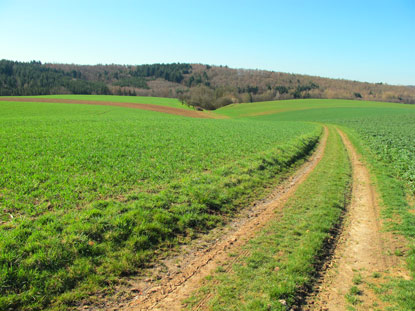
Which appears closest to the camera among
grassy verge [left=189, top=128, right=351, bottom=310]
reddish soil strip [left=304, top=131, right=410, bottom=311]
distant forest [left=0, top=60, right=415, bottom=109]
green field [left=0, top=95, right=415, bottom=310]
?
grassy verge [left=189, top=128, right=351, bottom=310]

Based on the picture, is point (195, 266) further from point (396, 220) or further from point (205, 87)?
point (205, 87)

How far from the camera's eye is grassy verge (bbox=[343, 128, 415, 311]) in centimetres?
572

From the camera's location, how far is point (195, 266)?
6.75 metres

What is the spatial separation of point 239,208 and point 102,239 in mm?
5479

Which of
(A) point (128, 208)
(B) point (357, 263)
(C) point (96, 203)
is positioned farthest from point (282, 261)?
(C) point (96, 203)

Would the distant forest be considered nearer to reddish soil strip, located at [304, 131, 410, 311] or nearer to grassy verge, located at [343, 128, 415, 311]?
grassy verge, located at [343, 128, 415, 311]

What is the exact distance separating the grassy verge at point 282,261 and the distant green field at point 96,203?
78.9 inches

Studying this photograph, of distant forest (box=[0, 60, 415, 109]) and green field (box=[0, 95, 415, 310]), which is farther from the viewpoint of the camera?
distant forest (box=[0, 60, 415, 109])

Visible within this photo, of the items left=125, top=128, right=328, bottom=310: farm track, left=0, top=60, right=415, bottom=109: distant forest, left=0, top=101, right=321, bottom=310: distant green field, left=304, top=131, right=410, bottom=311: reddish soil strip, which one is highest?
left=0, top=60, right=415, bottom=109: distant forest

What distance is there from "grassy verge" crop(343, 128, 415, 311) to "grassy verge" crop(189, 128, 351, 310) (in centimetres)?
157

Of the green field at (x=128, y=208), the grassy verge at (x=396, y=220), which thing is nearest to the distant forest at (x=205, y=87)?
the green field at (x=128, y=208)

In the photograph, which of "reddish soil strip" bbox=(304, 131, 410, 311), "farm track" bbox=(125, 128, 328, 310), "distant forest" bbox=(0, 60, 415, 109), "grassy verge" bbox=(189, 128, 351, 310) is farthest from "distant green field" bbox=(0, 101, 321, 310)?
"distant forest" bbox=(0, 60, 415, 109)

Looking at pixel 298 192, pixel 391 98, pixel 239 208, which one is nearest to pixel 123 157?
pixel 239 208

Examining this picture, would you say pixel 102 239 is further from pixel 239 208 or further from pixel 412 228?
pixel 412 228
